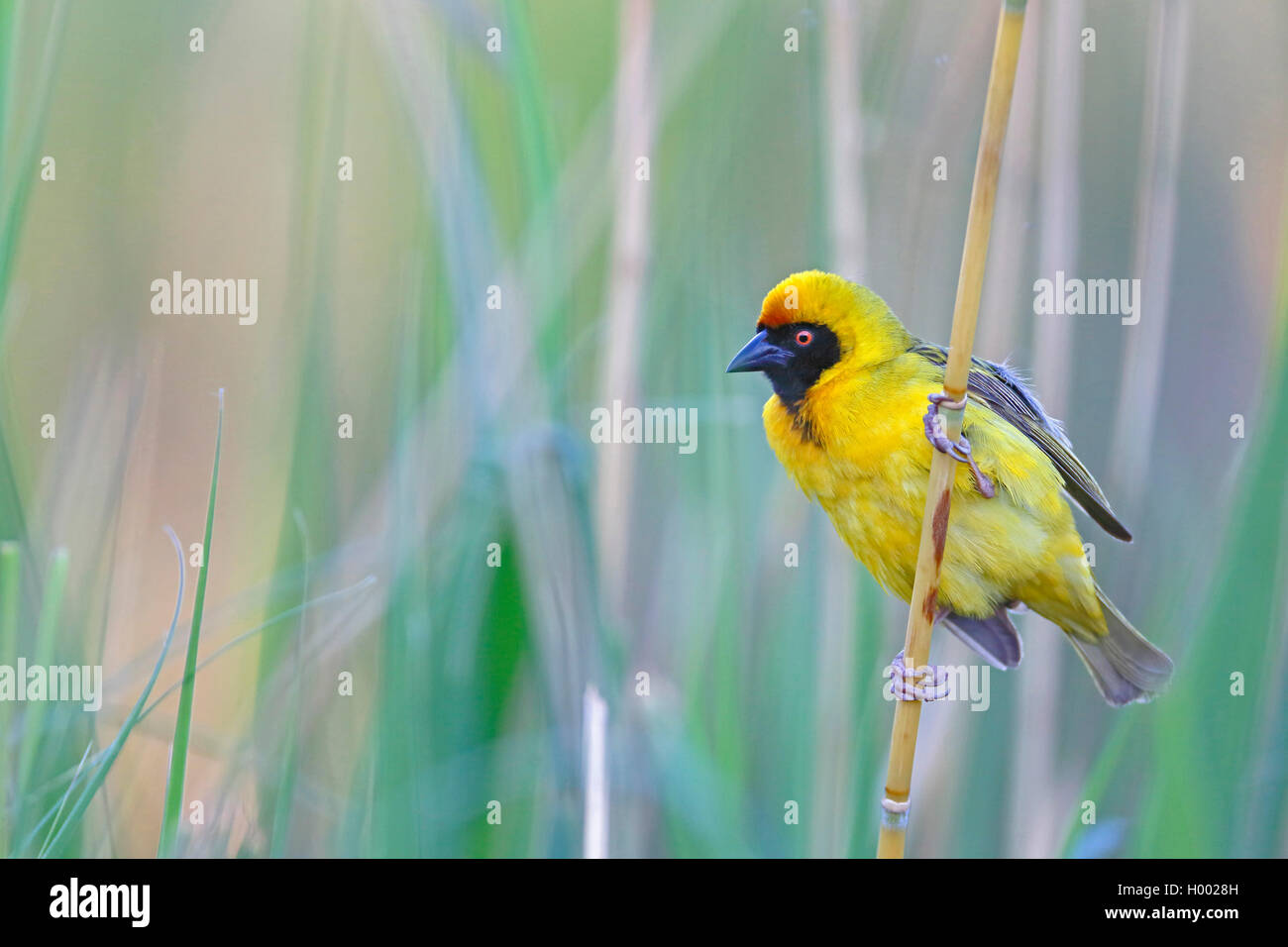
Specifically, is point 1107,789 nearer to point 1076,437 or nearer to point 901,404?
point 1076,437

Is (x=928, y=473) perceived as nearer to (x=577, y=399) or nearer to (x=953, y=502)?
(x=953, y=502)

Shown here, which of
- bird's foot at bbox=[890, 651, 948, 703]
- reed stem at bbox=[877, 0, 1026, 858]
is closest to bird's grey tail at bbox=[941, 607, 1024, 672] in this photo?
bird's foot at bbox=[890, 651, 948, 703]

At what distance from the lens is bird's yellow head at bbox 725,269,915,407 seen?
1.80m

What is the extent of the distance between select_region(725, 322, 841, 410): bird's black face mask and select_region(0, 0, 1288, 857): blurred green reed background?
0.25 feet

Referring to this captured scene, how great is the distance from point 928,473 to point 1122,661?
0.59 m

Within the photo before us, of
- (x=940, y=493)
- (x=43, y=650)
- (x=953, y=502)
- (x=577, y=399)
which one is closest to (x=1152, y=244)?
(x=953, y=502)

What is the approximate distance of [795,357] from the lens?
1831 millimetres

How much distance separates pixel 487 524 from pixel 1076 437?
1.22 metres

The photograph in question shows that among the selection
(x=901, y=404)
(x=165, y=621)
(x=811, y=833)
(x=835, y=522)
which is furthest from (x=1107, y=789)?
(x=165, y=621)

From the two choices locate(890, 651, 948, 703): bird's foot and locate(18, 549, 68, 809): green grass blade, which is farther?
locate(18, 549, 68, 809): green grass blade

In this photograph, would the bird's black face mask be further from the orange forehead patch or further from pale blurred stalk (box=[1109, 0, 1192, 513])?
pale blurred stalk (box=[1109, 0, 1192, 513])

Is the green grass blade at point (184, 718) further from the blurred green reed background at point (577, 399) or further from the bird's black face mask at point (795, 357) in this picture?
the bird's black face mask at point (795, 357)

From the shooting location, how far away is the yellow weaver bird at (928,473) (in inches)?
66.2

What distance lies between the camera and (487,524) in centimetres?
170
